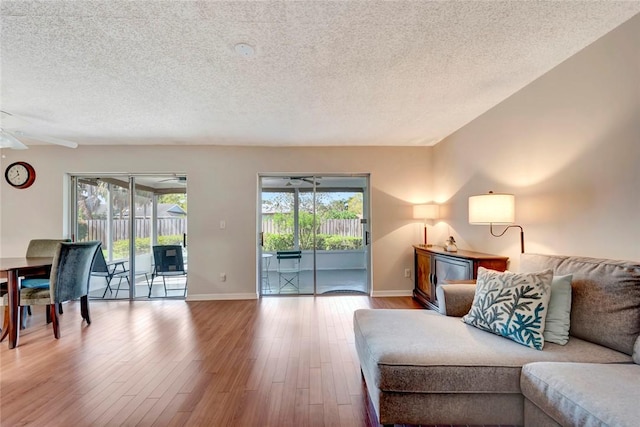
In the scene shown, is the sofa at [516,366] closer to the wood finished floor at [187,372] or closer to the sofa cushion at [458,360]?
the sofa cushion at [458,360]

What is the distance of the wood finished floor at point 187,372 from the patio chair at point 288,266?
49.2 inches

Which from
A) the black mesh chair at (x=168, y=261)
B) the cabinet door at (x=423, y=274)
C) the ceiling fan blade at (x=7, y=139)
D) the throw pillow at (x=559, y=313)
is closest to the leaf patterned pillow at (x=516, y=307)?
the throw pillow at (x=559, y=313)

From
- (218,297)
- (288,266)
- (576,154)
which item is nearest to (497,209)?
(576,154)

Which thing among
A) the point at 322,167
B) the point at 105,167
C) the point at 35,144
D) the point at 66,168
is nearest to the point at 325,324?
the point at 322,167

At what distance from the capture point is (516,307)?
5.73 feet

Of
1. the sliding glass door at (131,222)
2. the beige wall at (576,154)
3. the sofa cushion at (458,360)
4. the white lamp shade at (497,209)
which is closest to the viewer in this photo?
the sofa cushion at (458,360)

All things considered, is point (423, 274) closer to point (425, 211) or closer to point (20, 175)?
point (425, 211)

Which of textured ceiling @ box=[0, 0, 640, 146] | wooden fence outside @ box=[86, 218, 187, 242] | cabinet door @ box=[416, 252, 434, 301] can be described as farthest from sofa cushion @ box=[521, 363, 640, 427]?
Result: wooden fence outside @ box=[86, 218, 187, 242]

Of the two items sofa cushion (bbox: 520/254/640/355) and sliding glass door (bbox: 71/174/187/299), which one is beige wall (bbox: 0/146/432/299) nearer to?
sliding glass door (bbox: 71/174/187/299)

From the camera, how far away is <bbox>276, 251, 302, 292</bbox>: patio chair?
4988 millimetres

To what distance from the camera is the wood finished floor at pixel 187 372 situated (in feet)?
5.99

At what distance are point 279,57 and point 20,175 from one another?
195 inches

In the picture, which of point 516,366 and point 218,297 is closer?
point 516,366

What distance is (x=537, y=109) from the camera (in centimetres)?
254
